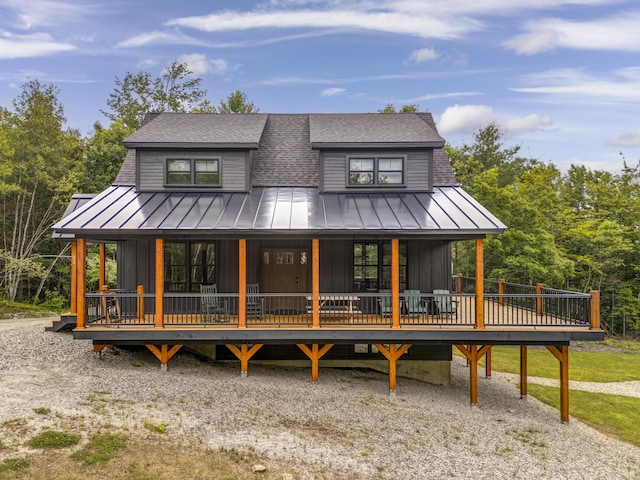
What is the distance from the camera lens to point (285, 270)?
14195 millimetres

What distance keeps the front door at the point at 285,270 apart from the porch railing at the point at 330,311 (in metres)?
0.46

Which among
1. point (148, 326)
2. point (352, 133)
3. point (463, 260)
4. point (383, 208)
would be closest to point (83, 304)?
point (148, 326)

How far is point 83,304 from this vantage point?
11336 millimetres

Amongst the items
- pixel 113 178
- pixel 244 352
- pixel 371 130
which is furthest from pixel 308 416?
pixel 113 178

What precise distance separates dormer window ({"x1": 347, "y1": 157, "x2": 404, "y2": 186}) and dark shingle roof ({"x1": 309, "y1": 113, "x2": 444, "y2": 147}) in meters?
0.65

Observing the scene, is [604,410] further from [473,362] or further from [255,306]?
[255,306]

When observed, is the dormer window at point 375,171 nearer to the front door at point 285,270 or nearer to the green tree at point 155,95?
the front door at point 285,270

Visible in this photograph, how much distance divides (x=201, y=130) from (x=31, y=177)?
16655 millimetres

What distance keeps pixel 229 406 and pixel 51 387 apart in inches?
172

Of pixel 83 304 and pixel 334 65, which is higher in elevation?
pixel 334 65

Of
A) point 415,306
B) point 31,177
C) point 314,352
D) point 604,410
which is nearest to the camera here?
point 314,352

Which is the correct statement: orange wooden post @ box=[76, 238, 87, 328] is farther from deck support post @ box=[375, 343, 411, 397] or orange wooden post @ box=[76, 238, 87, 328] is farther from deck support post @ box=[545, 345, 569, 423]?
deck support post @ box=[545, 345, 569, 423]

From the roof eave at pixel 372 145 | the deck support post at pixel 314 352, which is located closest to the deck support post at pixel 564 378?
the deck support post at pixel 314 352

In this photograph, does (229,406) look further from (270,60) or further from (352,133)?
(270,60)
